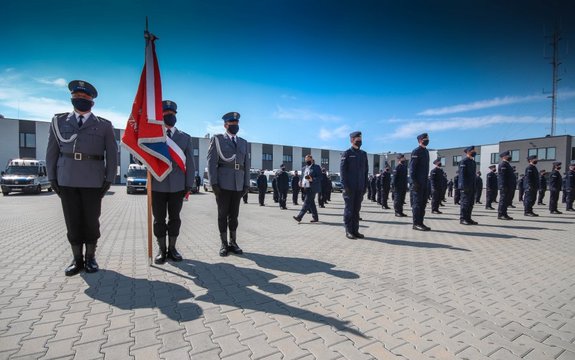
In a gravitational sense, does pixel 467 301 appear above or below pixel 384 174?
below

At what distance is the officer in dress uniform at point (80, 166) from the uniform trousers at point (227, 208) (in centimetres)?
161

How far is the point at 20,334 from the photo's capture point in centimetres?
224

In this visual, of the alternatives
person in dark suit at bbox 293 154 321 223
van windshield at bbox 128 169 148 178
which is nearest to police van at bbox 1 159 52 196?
van windshield at bbox 128 169 148 178

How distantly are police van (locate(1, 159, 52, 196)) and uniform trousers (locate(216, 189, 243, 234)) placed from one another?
20.3m

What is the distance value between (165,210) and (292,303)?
2537mm

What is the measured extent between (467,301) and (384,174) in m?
11.2

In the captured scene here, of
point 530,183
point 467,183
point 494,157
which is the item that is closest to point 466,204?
point 467,183

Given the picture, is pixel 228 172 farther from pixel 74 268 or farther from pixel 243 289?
pixel 74 268

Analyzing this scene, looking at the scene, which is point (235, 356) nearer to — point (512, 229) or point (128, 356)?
point (128, 356)

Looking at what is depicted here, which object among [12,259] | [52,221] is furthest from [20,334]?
[52,221]

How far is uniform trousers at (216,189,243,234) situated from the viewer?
4.74 meters

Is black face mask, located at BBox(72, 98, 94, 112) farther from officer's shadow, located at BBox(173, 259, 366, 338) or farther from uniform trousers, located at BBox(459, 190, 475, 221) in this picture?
uniform trousers, located at BBox(459, 190, 475, 221)

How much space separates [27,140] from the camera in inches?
1528

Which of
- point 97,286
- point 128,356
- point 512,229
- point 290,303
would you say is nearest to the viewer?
point 128,356
